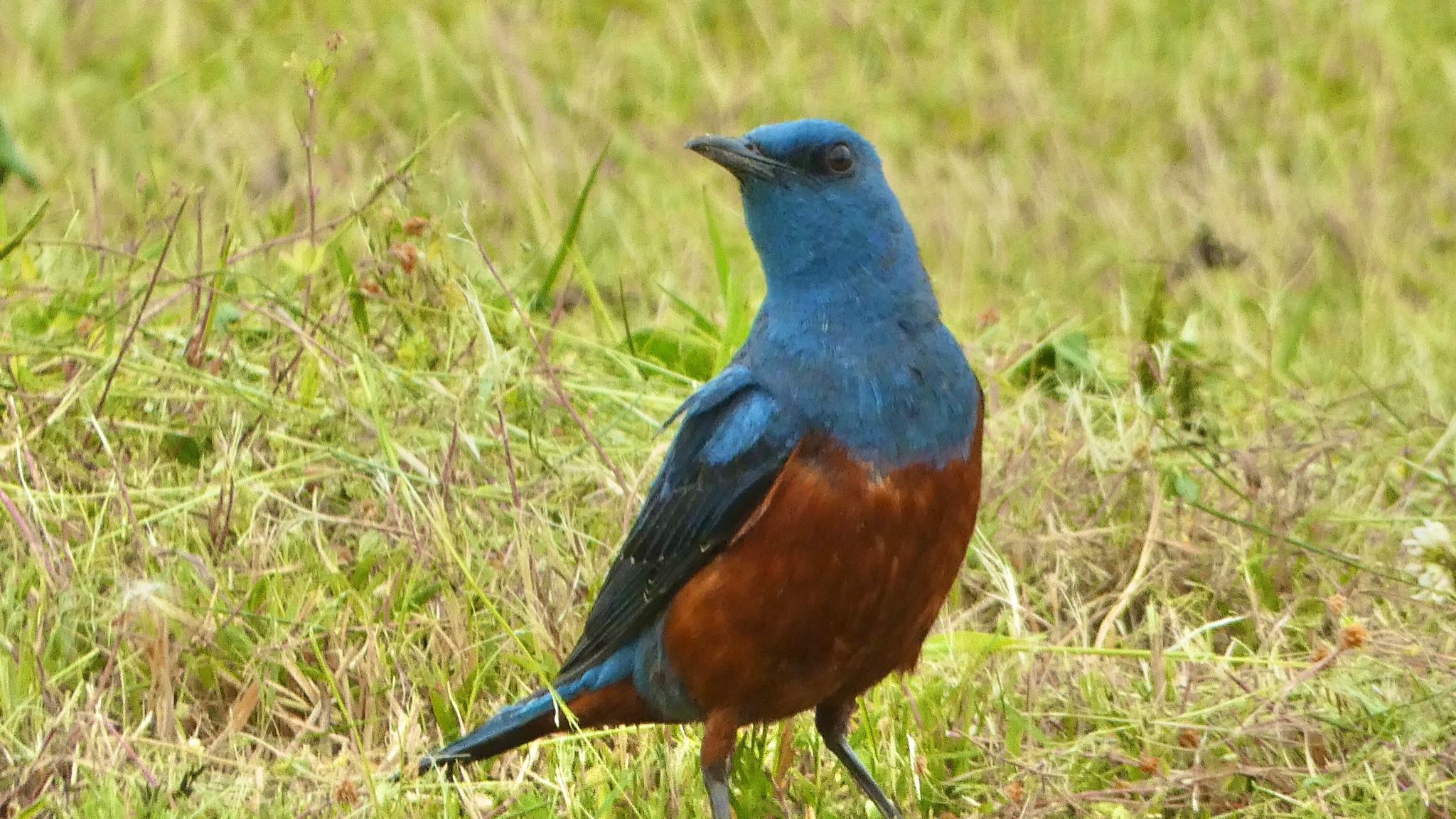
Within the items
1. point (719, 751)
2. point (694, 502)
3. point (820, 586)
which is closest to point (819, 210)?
point (694, 502)

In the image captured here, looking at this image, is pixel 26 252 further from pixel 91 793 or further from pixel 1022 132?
pixel 1022 132

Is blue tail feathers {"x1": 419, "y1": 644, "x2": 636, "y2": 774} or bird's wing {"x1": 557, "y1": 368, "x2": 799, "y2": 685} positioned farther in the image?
blue tail feathers {"x1": 419, "y1": 644, "x2": 636, "y2": 774}

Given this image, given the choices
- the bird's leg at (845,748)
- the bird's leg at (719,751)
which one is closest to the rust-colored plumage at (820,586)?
the bird's leg at (719,751)

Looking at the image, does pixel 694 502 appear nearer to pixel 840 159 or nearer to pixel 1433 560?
pixel 840 159

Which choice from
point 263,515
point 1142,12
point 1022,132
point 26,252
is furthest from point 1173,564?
point 1142,12

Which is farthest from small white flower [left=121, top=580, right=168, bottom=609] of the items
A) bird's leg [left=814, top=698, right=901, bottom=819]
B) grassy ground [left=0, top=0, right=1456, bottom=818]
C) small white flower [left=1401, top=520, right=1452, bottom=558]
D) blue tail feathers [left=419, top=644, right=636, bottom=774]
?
small white flower [left=1401, top=520, right=1452, bottom=558]

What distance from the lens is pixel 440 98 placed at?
7270 millimetres

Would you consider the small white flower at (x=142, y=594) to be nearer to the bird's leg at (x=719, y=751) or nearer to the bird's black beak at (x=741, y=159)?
the bird's leg at (x=719, y=751)

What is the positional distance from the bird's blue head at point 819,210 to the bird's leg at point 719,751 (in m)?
0.73

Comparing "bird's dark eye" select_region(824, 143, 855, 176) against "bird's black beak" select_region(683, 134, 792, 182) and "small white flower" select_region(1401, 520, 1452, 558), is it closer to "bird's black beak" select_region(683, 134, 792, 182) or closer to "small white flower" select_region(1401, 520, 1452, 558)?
"bird's black beak" select_region(683, 134, 792, 182)

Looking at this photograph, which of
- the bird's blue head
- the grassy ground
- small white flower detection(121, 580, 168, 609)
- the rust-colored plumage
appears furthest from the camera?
small white flower detection(121, 580, 168, 609)

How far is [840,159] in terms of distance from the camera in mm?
3678

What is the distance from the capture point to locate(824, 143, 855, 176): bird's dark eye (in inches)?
145

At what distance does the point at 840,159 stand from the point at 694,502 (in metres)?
0.65
